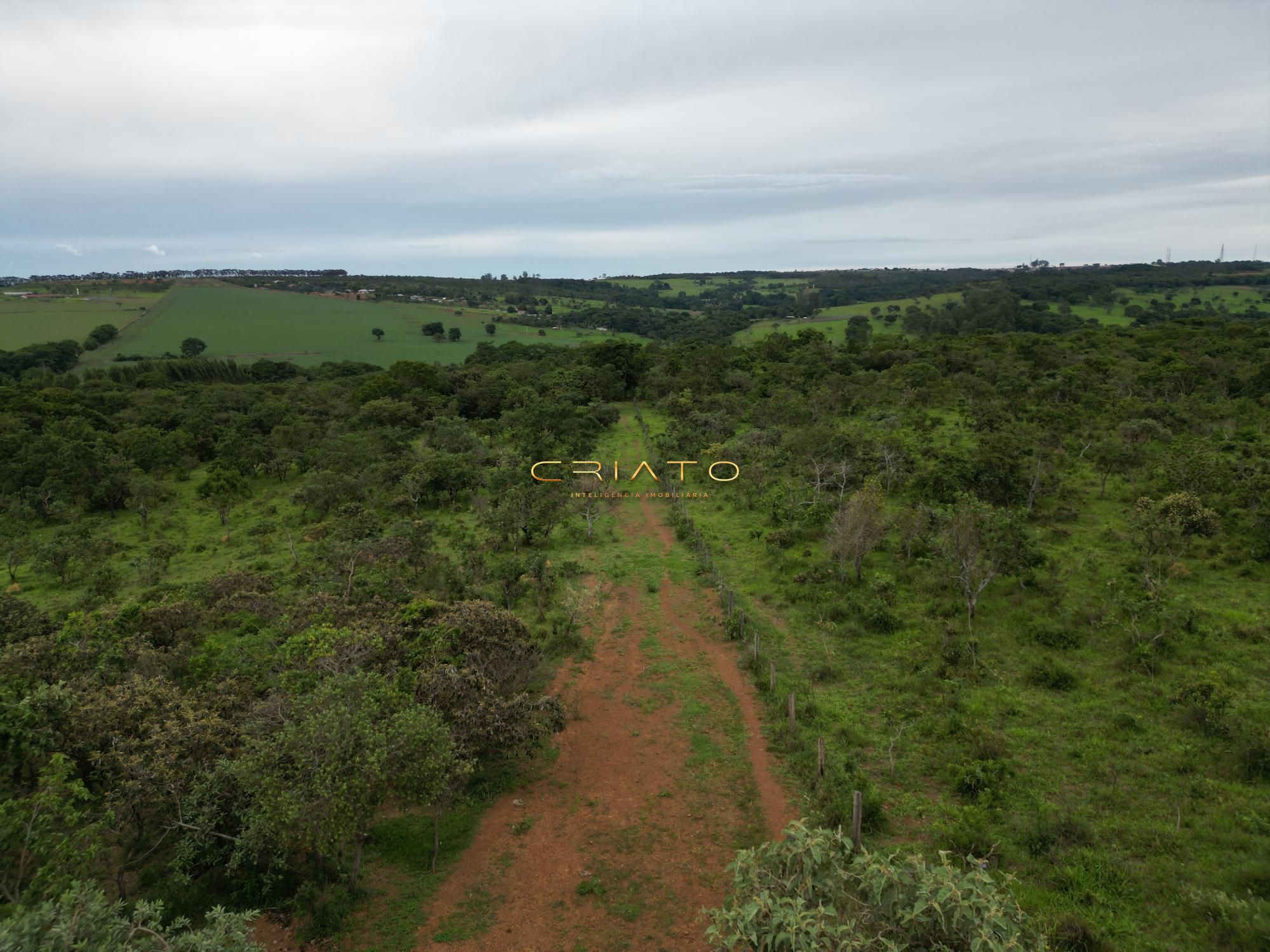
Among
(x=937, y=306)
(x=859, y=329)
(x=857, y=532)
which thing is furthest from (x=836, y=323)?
(x=857, y=532)

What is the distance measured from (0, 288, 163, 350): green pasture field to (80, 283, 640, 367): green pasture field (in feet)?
13.3

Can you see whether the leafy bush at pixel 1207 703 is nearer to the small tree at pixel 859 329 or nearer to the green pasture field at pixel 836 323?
the small tree at pixel 859 329

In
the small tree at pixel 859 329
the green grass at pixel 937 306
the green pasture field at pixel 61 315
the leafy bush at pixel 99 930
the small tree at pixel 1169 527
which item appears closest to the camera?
the leafy bush at pixel 99 930

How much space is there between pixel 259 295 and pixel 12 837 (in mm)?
147350

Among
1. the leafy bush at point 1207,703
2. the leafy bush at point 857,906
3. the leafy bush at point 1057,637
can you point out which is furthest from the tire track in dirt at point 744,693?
the leafy bush at point 1207,703

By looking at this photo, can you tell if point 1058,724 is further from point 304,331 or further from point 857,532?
point 304,331

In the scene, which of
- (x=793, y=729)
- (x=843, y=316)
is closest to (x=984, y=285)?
(x=843, y=316)

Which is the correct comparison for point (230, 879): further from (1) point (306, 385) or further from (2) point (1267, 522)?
(1) point (306, 385)

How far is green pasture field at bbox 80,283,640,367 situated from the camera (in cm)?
8706

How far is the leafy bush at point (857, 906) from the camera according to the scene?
5738 millimetres

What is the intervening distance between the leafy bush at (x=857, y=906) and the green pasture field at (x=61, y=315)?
359 ft

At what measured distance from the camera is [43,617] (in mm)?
15016

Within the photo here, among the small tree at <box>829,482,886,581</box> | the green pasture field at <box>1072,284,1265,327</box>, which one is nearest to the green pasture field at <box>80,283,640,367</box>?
the small tree at <box>829,482,886,581</box>

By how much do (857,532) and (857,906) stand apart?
1415 cm
